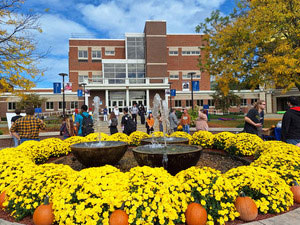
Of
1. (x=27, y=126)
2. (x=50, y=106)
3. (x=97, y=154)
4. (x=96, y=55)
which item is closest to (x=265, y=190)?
(x=97, y=154)

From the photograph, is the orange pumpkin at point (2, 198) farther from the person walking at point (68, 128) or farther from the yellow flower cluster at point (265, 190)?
the person walking at point (68, 128)

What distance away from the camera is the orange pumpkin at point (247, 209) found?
3.09 meters

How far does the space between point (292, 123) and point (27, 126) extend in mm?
7181

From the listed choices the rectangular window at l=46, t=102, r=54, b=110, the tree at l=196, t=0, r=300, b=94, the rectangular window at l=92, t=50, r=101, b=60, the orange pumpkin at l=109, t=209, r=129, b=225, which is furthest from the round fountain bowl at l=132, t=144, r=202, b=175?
the rectangular window at l=92, t=50, r=101, b=60

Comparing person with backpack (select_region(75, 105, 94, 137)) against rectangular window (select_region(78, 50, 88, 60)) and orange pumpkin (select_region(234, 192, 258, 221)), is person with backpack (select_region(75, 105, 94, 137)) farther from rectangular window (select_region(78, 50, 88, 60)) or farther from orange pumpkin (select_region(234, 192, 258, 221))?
rectangular window (select_region(78, 50, 88, 60))

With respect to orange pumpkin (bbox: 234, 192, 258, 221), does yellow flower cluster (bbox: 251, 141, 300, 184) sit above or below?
above

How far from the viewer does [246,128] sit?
733cm

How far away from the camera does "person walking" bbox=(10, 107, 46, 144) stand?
258 inches

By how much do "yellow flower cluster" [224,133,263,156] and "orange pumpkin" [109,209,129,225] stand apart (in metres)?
4.66

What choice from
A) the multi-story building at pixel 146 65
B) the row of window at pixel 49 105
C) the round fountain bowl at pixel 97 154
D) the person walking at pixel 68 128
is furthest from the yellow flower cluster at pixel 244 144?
the row of window at pixel 49 105

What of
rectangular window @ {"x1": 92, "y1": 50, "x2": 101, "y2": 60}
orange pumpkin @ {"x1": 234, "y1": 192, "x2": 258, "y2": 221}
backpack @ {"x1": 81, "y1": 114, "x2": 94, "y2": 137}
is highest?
rectangular window @ {"x1": 92, "y1": 50, "x2": 101, "y2": 60}

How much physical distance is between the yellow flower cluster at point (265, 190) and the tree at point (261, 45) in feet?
40.9

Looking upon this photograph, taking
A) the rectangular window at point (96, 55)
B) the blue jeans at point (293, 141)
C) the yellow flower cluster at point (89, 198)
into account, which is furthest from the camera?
the rectangular window at point (96, 55)

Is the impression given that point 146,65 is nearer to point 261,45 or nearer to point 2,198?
point 261,45
